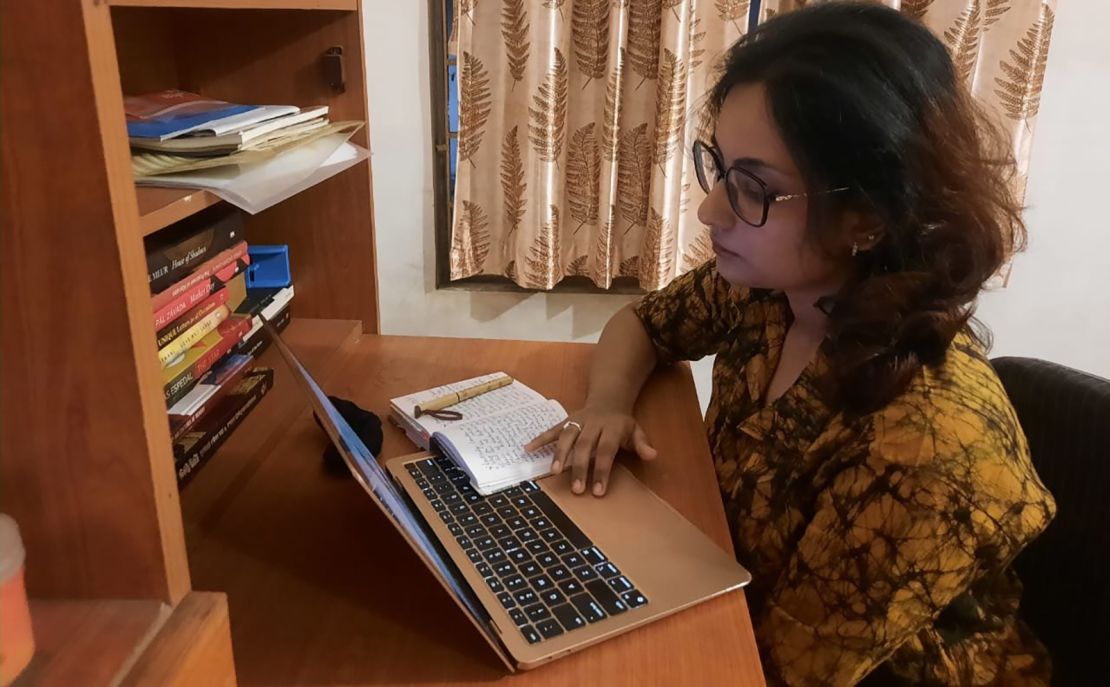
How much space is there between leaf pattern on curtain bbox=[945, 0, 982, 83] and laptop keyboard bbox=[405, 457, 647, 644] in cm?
162

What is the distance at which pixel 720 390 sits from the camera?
1195 mm

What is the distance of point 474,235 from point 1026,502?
152 centimetres

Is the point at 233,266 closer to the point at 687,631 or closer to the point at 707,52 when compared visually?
the point at 687,631

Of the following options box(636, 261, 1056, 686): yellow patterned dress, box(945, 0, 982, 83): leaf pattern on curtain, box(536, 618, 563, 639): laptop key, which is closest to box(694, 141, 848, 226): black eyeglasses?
box(636, 261, 1056, 686): yellow patterned dress

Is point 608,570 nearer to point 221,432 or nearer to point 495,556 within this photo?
point 495,556

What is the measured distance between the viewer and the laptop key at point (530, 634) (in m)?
0.71

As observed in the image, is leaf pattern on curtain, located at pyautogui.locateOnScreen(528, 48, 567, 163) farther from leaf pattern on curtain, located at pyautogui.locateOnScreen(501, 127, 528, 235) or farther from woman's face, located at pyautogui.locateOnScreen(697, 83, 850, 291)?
woman's face, located at pyautogui.locateOnScreen(697, 83, 850, 291)

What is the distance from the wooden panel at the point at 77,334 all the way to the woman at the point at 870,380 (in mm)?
528

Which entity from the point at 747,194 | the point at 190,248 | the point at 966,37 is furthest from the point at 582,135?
the point at 190,248

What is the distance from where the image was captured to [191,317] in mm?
958

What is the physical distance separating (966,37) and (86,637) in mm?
2096

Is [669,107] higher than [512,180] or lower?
higher

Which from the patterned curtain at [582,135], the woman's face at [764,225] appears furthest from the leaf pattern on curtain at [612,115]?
the woman's face at [764,225]

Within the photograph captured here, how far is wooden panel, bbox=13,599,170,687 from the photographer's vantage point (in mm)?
451
